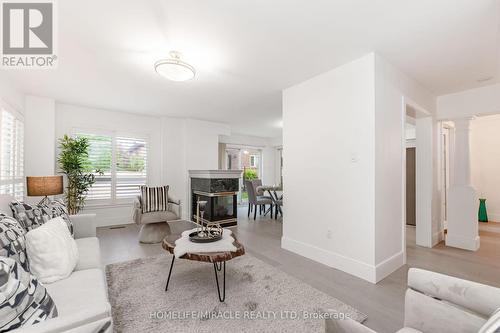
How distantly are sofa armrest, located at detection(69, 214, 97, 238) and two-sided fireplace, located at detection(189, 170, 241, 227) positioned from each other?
7.86ft

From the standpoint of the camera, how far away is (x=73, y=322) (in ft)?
3.26

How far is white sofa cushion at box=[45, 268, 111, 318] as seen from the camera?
4.34ft

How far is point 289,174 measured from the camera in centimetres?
363

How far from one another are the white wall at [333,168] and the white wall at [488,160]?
17.0ft

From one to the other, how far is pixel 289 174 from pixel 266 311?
6.77 feet

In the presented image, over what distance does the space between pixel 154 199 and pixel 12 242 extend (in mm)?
2647

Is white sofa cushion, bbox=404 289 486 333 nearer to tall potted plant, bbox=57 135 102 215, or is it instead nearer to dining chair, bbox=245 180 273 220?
dining chair, bbox=245 180 273 220

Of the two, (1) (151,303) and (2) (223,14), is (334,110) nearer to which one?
(2) (223,14)

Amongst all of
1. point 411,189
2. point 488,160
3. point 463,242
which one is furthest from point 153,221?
point 488,160

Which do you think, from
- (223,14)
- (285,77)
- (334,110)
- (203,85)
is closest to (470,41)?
(334,110)

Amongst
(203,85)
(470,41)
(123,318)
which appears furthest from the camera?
(203,85)

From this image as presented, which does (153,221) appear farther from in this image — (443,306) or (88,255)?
(443,306)

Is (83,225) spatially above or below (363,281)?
above

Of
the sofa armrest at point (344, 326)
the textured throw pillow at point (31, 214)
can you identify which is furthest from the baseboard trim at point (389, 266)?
the textured throw pillow at point (31, 214)
